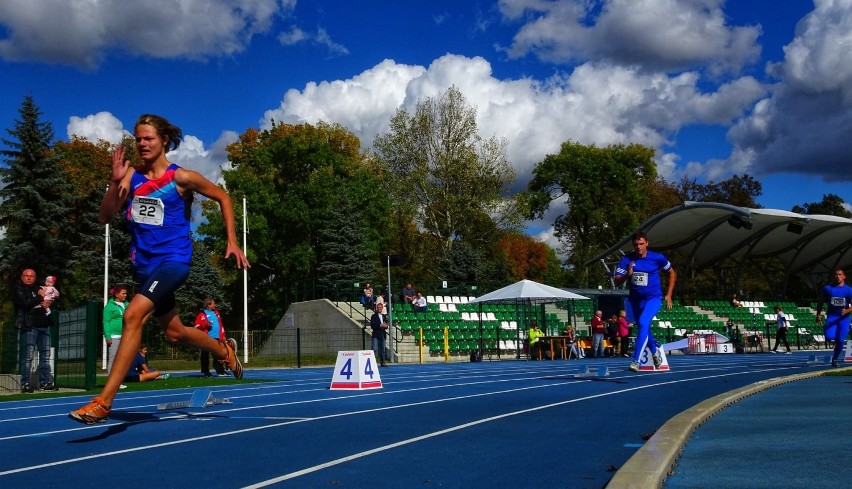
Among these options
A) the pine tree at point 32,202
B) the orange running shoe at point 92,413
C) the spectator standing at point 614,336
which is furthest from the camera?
the pine tree at point 32,202

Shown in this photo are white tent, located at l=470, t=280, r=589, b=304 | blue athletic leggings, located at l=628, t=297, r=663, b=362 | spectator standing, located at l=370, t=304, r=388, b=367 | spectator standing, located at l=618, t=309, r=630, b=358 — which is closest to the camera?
blue athletic leggings, located at l=628, t=297, r=663, b=362

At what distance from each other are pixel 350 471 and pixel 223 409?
4724mm

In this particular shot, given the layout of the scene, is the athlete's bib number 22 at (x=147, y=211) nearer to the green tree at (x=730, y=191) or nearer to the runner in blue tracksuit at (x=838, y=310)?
the runner in blue tracksuit at (x=838, y=310)

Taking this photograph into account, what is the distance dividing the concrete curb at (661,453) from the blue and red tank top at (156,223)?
12.2 feet

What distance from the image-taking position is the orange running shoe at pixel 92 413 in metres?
6.18

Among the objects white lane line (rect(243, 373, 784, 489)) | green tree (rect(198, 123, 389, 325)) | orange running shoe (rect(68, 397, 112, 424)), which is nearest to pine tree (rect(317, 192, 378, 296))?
green tree (rect(198, 123, 389, 325))

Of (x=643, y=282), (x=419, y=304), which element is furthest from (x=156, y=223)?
(x=419, y=304)

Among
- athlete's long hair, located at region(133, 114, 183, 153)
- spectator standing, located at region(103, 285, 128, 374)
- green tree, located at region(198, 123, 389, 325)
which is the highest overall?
green tree, located at region(198, 123, 389, 325)

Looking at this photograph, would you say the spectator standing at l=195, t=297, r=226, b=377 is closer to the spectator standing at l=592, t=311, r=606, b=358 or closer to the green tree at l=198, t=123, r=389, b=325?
the spectator standing at l=592, t=311, r=606, b=358

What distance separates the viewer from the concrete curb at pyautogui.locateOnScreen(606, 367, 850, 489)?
14.1 feet

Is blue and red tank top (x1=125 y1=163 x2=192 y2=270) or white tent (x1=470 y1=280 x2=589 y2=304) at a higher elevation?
white tent (x1=470 y1=280 x2=589 y2=304)

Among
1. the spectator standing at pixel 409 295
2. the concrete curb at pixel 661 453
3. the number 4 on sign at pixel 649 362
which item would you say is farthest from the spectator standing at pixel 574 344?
the concrete curb at pixel 661 453

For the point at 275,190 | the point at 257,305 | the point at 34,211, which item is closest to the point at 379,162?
the point at 275,190

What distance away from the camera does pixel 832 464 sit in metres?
5.07
